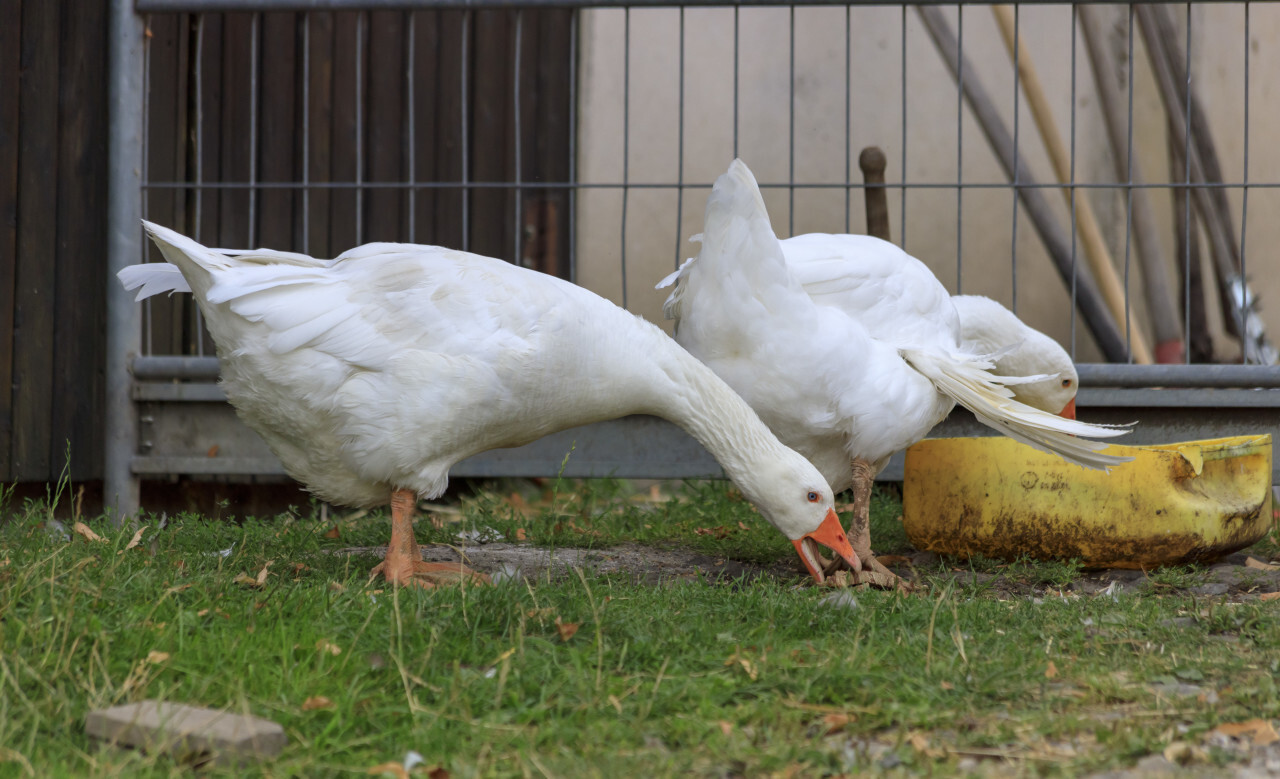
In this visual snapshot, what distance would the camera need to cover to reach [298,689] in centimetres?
226

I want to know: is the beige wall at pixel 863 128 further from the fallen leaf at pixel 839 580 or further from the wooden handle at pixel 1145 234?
the fallen leaf at pixel 839 580

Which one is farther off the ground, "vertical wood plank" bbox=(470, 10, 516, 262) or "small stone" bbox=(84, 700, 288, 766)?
"vertical wood plank" bbox=(470, 10, 516, 262)

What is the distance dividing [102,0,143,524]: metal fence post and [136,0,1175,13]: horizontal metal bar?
21 cm

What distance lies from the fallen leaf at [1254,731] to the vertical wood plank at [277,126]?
5.19 metres

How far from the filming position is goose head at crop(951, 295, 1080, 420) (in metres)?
4.83

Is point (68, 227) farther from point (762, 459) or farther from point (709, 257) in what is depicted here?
point (762, 459)

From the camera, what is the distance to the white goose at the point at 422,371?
A: 3.27 metres

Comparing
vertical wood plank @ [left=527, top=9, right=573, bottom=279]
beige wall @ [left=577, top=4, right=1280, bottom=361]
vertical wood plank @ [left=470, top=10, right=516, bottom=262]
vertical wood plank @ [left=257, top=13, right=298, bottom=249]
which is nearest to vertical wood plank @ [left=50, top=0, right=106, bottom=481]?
vertical wood plank @ [left=257, top=13, right=298, bottom=249]

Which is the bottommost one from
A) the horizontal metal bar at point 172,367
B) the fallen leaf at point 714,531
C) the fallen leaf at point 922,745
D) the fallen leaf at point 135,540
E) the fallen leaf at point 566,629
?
the fallen leaf at point 714,531

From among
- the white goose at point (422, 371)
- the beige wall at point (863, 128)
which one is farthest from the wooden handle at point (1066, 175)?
the white goose at point (422, 371)

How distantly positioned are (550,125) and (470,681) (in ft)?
17.3

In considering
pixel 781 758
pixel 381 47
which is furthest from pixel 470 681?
pixel 381 47

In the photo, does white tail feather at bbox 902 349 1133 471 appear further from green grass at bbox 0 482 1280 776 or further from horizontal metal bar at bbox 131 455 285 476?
horizontal metal bar at bbox 131 455 285 476

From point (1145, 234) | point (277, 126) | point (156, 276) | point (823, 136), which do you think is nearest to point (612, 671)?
point (156, 276)
